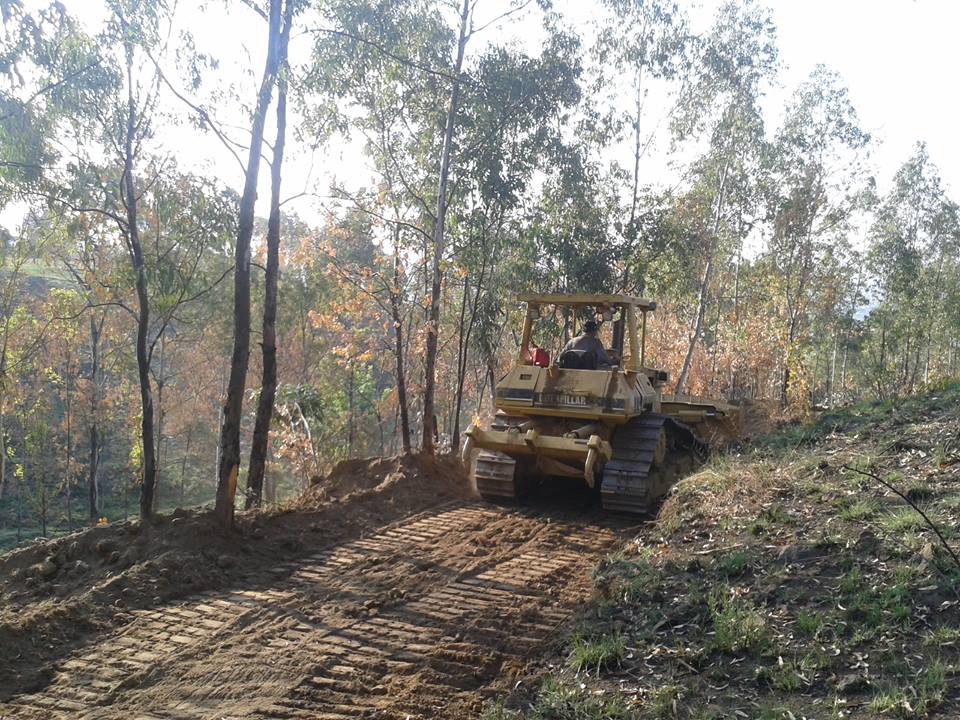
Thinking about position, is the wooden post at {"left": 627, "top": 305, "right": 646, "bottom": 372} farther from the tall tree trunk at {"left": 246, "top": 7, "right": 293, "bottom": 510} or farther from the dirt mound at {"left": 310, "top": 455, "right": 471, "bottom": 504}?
the tall tree trunk at {"left": 246, "top": 7, "right": 293, "bottom": 510}

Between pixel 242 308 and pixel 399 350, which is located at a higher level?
pixel 242 308

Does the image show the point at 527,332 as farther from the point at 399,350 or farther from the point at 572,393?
the point at 399,350

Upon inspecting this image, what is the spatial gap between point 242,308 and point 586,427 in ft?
14.2

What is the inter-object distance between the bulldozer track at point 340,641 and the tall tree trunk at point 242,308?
137 centimetres

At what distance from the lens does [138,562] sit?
7414mm

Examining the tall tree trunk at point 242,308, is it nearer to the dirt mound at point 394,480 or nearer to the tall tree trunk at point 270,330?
the tall tree trunk at point 270,330

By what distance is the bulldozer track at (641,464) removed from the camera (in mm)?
9508

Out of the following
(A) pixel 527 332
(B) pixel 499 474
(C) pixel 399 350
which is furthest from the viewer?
(C) pixel 399 350

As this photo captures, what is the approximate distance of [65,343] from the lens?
31.4 m

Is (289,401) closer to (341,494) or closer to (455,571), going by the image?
(341,494)

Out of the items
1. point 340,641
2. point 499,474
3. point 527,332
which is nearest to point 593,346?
point 527,332

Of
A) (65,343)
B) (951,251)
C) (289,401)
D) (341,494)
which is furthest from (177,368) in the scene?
(951,251)

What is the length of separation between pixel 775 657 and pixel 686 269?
61.9 feet

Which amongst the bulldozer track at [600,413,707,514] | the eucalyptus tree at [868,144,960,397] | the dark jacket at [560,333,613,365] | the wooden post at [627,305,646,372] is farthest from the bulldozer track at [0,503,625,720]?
the eucalyptus tree at [868,144,960,397]
